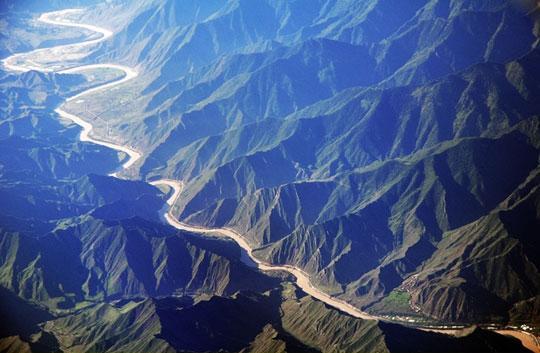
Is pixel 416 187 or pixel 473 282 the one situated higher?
pixel 416 187

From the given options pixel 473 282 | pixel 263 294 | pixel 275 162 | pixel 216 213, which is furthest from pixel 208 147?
pixel 473 282

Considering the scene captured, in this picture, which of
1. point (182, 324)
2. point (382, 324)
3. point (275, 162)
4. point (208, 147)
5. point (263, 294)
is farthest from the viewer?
point (208, 147)

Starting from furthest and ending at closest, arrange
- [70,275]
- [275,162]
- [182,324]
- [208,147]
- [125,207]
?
[208,147] → [275,162] → [125,207] → [70,275] → [182,324]

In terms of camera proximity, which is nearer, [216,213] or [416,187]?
[416,187]

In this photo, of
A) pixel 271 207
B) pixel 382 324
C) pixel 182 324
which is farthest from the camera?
pixel 271 207

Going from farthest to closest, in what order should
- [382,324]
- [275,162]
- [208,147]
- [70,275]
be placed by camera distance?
[208,147] → [275,162] → [70,275] → [382,324]

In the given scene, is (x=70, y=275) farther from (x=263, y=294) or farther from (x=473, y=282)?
(x=473, y=282)

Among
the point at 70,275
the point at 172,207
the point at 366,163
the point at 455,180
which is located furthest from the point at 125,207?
the point at 455,180

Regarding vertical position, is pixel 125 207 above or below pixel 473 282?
above

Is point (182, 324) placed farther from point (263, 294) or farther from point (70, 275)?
point (70, 275)
